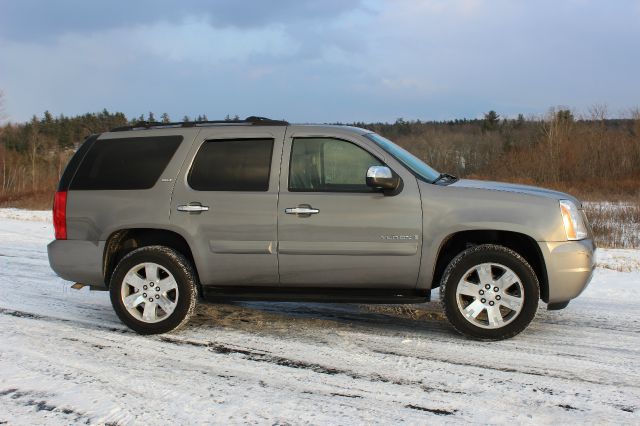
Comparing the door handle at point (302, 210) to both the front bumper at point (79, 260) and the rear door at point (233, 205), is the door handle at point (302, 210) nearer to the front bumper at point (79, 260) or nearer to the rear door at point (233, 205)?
the rear door at point (233, 205)

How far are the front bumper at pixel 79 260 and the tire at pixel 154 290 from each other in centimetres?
24

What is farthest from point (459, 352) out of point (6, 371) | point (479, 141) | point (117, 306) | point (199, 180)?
point (479, 141)

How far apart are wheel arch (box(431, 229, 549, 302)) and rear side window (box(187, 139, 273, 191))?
5.74 ft

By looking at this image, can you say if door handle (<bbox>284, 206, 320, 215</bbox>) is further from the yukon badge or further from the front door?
the yukon badge

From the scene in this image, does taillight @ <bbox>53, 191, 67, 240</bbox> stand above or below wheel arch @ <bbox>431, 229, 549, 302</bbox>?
above

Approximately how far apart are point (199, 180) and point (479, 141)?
51822mm

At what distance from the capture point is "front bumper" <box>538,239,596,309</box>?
15.9ft

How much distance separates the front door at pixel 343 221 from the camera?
5.00m

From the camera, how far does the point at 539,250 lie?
491 centimetres

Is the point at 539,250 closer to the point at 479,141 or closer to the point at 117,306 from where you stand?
the point at 117,306

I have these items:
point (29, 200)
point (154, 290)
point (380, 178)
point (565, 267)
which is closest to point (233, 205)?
point (154, 290)

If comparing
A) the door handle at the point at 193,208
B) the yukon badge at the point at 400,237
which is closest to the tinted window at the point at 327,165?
the yukon badge at the point at 400,237

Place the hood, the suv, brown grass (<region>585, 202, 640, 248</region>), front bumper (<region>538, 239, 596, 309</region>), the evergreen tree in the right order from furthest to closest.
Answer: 1. the evergreen tree
2. brown grass (<region>585, 202, 640, 248</region>)
3. the hood
4. the suv
5. front bumper (<region>538, 239, 596, 309</region>)

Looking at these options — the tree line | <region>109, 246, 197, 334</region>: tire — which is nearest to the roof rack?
<region>109, 246, 197, 334</region>: tire
